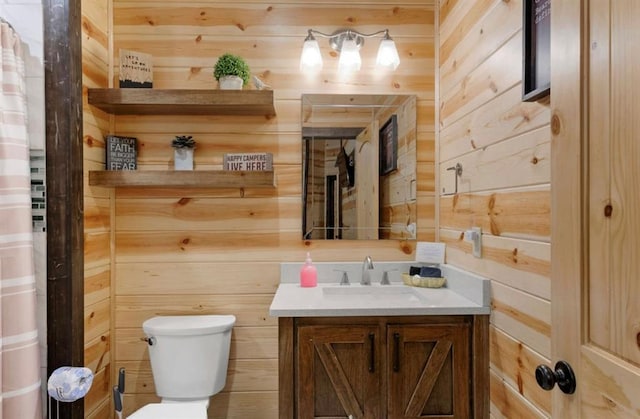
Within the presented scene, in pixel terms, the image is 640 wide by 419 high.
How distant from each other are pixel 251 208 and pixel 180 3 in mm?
1190

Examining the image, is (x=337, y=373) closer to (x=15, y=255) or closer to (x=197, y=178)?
(x=197, y=178)

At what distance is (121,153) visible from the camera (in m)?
2.09

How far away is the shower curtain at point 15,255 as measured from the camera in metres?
1.47

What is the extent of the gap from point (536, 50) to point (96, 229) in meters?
2.02

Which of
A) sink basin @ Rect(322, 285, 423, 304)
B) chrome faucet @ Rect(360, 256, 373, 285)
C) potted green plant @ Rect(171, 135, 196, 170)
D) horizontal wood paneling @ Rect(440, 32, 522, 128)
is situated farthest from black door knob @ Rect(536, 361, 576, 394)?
potted green plant @ Rect(171, 135, 196, 170)

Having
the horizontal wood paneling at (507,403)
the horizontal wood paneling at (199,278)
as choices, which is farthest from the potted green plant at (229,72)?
the horizontal wood paneling at (507,403)

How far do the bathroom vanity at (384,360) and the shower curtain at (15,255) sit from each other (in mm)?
944

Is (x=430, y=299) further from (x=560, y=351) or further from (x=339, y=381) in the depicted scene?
(x=560, y=351)

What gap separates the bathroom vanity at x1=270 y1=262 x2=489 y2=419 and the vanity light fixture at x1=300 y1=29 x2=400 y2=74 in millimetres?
1260

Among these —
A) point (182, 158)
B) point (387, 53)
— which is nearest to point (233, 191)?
point (182, 158)

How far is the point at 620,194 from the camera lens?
717 millimetres

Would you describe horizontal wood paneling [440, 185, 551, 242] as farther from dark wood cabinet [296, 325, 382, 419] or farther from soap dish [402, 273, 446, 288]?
dark wood cabinet [296, 325, 382, 419]

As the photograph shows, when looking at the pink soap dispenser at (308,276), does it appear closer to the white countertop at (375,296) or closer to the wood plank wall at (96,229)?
the white countertop at (375,296)

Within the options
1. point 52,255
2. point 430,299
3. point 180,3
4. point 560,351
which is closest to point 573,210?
point 560,351
